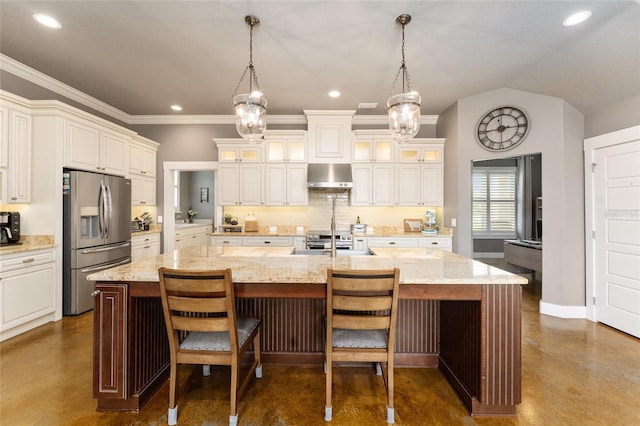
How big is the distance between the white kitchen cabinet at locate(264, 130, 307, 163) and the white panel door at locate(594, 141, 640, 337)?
3.90 meters

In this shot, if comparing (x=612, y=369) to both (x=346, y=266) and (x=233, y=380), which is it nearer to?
(x=346, y=266)

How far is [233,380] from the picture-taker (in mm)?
1637

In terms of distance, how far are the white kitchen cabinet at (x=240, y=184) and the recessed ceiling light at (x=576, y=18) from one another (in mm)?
4030

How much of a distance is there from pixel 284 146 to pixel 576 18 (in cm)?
372

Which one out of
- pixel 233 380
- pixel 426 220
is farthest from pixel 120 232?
pixel 426 220

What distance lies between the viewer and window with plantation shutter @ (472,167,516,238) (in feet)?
23.6

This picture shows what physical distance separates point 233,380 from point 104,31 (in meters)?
3.29

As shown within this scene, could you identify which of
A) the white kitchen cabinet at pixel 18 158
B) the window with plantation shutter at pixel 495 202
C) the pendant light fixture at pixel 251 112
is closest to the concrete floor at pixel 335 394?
the white kitchen cabinet at pixel 18 158

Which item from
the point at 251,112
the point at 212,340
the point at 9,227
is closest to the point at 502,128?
the point at 251,112

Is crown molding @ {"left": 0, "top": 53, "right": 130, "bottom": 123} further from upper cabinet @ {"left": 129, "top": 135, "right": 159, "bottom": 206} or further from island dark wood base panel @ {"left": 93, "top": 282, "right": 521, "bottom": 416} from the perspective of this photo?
island dark wood base panel @ {"left": 93, "top": 282, "right": 521, "bottom": 416}

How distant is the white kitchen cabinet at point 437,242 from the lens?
445 cm

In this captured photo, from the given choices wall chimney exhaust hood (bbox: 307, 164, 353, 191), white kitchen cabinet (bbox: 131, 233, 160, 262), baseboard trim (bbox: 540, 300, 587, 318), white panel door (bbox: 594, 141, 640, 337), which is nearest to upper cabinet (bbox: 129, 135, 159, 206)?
white kitchen cabinet (bbox: 131, 233, 160, 262)

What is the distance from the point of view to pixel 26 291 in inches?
116

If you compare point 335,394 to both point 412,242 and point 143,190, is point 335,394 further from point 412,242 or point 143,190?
point 143,190
